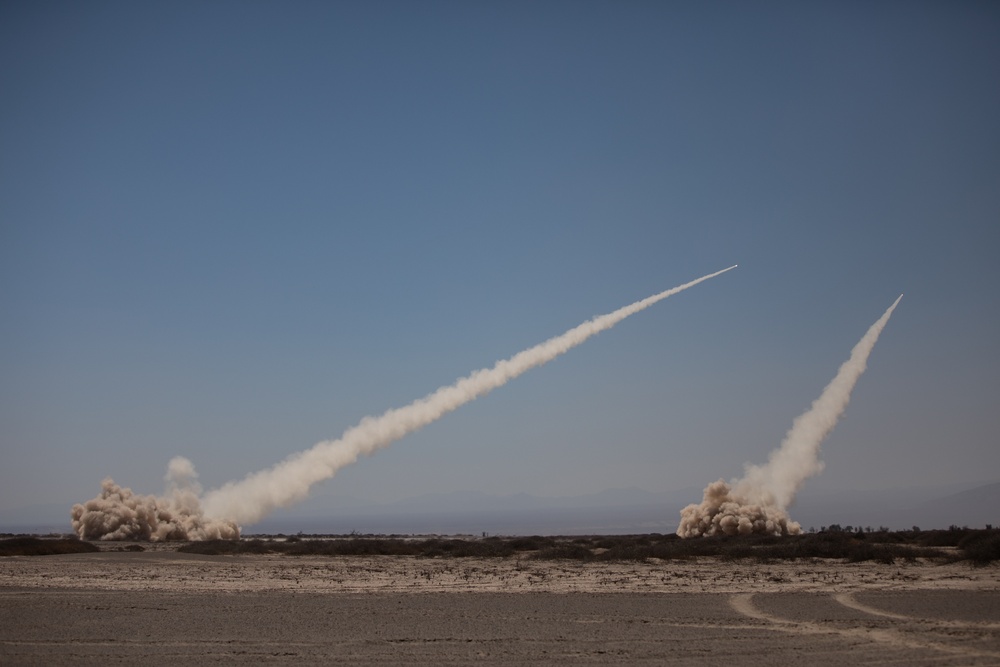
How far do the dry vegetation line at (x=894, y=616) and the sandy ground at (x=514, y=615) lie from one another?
0.12 meters

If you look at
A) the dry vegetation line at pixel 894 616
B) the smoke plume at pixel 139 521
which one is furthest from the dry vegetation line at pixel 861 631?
the smoke plume at pixel 139 521


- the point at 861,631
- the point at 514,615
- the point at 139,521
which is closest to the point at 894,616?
the point at 861,631

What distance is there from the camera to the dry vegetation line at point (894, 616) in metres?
16.6

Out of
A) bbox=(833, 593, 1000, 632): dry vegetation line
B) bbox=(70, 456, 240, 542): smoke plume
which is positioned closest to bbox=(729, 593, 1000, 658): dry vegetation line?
bbox=(833, 593, 1000, 632): dry vegetation line

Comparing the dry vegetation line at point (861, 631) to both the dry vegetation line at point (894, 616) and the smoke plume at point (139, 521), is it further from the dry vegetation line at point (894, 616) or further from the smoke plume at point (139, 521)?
the smoke plume at point (139, 521)

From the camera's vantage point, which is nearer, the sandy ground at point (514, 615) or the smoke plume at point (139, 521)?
the sandy ground at point (514, 615)

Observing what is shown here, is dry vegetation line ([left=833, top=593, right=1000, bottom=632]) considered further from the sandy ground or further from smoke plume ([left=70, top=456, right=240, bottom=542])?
smoke plume ([left=70, top=456, right=240, bottom=542])

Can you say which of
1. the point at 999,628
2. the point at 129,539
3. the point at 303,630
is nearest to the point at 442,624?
the point at 303,630

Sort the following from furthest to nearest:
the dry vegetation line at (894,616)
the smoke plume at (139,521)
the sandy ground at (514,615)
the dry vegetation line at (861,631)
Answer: the smoke plume at (139,521) → the dry vegetation line at (894,616) → the sandy ground at (514,615) → the dry vegetation line at (861,631)

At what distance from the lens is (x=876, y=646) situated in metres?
14.9

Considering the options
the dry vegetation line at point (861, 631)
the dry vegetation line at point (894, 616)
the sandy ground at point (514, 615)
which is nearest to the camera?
the dry vegetation line at point (861, 631)

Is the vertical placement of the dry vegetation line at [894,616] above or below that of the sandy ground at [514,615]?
above

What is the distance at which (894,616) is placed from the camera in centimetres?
1817

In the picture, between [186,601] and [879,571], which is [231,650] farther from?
[879,571]
